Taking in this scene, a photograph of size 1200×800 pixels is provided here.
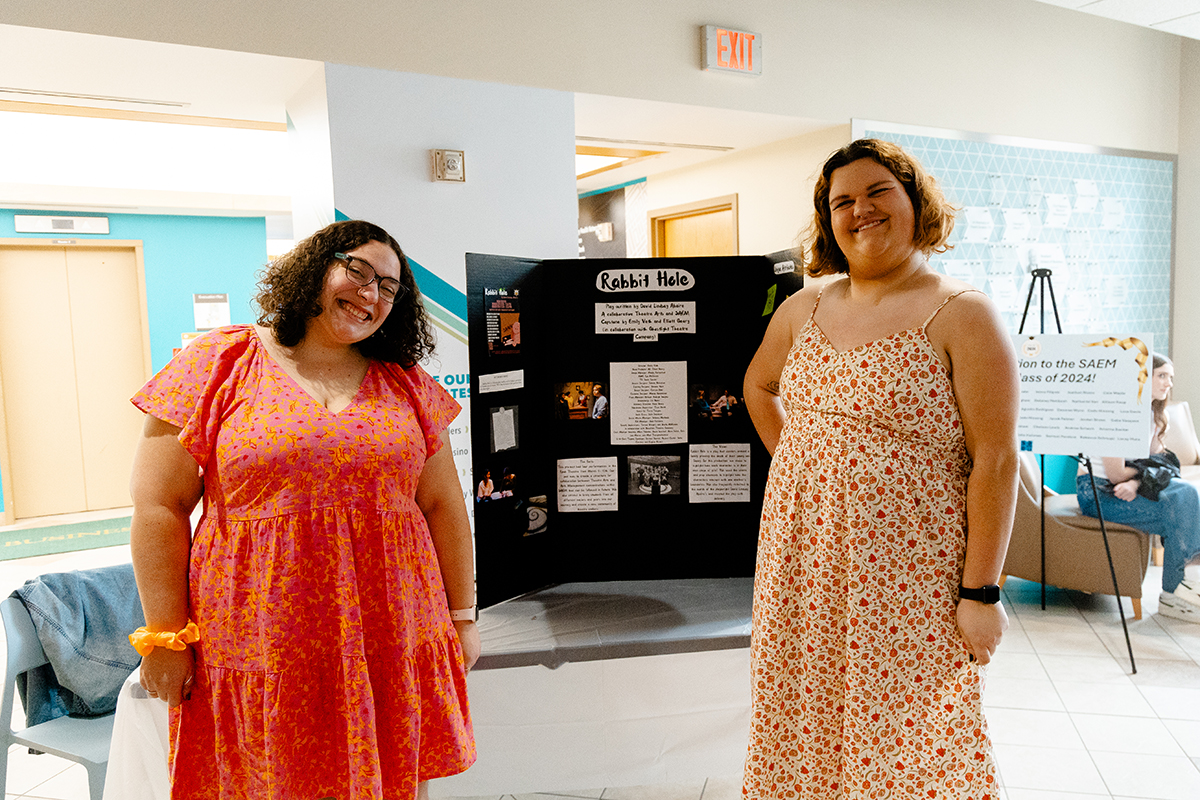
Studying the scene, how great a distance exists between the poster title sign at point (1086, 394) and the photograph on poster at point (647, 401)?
1.98 m

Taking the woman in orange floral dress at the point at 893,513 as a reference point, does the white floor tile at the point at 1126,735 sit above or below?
below

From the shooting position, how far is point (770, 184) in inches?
175

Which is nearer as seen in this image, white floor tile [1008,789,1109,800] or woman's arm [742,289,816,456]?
woman's arm [742,289,816,456]

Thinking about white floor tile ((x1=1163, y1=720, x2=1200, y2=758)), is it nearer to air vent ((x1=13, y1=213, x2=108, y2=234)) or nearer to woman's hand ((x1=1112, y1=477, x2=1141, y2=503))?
woman's hand ((x1=1112, y1=477, x2=1141, y2=503))

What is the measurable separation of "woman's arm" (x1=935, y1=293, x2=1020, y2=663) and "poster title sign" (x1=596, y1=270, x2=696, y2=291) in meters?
0.88

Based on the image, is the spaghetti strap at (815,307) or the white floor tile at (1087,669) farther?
the white floor tile at (1087,669)

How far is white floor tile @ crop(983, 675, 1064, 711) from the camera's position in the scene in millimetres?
2912

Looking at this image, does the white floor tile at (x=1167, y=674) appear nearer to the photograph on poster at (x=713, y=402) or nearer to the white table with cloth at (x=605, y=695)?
the white table with cloth at (x=605, y=695)

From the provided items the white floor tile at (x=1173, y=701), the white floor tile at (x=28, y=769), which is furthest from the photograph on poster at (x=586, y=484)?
the white floor tile at (x=1173, y=701)

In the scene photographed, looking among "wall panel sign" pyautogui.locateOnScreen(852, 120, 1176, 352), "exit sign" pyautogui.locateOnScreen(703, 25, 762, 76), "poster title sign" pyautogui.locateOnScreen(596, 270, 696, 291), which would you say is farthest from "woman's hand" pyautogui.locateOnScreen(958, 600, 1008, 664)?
"wall panel sign" pyautogui.locateOnScreen(852, 120, 1176, 352)

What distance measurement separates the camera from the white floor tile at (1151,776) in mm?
2361

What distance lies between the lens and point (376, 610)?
1436mm

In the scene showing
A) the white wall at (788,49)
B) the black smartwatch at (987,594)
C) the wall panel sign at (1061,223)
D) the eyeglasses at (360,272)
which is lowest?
the black smartwatch at (987,594)

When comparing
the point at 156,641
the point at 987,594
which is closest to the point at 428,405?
the point at 156,641
